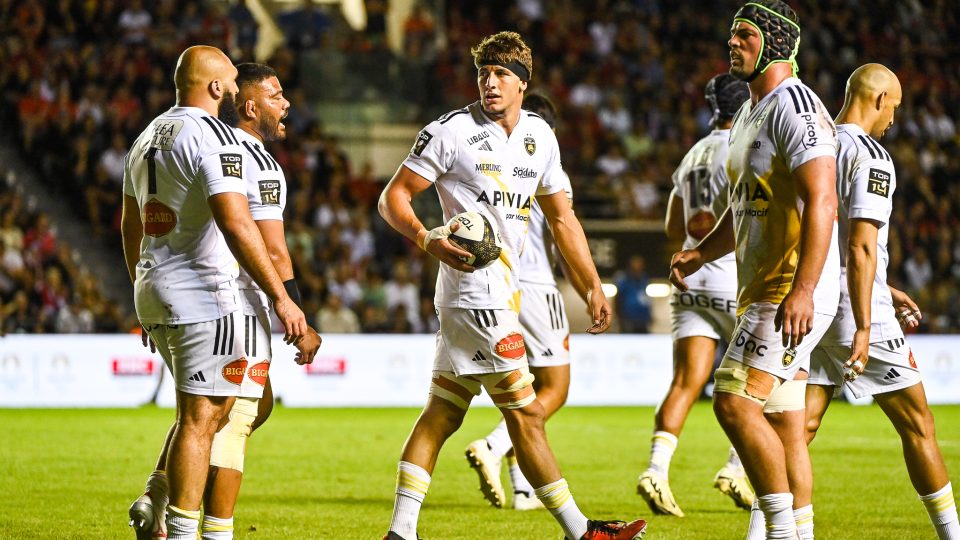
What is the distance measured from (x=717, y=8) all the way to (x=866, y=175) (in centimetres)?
2416

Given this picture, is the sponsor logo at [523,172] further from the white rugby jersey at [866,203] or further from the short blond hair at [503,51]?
the white rugby jersey at [866,203]

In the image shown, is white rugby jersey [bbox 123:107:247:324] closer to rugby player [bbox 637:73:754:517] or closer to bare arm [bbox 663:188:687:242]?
rugby player [bbox 637:73:754:517]

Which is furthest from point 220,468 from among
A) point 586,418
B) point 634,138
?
point 634,138

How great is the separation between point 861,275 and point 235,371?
274cm

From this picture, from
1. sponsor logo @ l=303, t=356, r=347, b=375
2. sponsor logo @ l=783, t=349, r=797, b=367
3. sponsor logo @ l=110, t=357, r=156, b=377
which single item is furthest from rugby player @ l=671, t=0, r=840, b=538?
sponsor logo @ l=110, t=357, r=156, b=377

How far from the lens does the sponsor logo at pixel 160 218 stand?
223 inches

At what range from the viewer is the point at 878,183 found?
593cm

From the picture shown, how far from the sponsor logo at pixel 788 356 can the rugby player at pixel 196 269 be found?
6.65 feet

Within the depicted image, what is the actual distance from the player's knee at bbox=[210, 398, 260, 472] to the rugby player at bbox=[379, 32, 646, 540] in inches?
30.4

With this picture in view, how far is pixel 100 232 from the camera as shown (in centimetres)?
2097

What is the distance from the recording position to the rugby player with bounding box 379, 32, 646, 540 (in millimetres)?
6203

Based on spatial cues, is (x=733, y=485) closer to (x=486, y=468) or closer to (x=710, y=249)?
(x=486, y=468)

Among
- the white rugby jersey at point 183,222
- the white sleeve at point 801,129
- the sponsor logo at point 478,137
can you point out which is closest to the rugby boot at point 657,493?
the sponsor logo at point 478,137

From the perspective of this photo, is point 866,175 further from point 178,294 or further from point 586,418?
point 586,418
